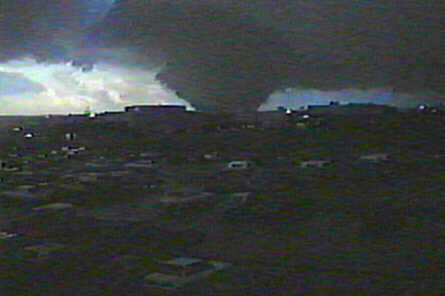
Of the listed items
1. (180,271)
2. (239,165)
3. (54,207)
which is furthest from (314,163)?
(180,271)

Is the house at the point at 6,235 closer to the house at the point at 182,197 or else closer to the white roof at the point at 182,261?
the white roof at the point at 182,261

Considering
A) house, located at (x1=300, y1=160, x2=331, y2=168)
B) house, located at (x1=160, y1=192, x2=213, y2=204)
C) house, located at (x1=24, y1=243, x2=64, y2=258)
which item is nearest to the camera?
house, located at (x1=24, y1=243, x2=64, y2=258)

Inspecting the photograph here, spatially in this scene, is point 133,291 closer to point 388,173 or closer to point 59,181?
point 59,181

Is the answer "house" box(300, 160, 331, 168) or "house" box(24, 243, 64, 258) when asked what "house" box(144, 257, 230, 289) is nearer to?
"house" box(24, 243, 64, 258)

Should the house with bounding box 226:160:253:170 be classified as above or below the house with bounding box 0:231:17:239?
above

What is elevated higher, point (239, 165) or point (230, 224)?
point (239, 165)

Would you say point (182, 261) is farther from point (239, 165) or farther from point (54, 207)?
point (239, 165)

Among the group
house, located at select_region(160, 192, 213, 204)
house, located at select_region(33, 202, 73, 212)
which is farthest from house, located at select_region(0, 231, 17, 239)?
house, located at select_region(160, 192, 213, 204)
